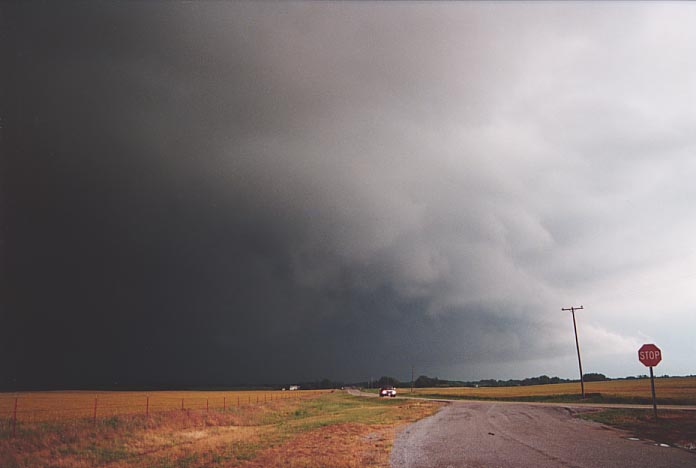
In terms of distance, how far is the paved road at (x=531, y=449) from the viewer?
1430cm

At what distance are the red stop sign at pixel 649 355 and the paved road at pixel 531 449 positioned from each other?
21.2 ft

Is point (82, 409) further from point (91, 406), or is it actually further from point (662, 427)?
point (662, 427)

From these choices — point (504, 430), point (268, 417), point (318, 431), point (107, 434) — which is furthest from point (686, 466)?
point (268, 417)

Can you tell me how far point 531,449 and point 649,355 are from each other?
16.2m

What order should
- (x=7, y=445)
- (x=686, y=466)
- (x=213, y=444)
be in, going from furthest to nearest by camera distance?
(x=213, y=444) < (x=7, y=445) < (x=686, y=466)

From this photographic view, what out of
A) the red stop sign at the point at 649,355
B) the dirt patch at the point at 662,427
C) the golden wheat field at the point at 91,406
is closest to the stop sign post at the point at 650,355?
the red stop sign at the point at 649,355

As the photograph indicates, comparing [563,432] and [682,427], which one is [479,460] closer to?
[563,432]

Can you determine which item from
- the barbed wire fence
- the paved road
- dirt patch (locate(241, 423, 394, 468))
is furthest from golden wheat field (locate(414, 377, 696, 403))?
the barbed wire fence

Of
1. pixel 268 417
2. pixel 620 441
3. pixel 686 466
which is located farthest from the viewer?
pixel 268 417

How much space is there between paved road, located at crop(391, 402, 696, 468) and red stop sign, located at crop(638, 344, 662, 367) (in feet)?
21.2

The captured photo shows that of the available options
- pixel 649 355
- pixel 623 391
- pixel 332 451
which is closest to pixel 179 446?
pixel 332 451

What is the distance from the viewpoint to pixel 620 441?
747 inches

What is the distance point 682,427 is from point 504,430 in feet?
27.6

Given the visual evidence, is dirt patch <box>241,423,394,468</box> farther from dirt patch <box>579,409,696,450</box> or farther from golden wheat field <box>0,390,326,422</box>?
golden wheat field <box>0,390,326,422</box>
